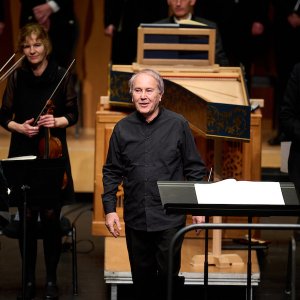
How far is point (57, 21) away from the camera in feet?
28.6

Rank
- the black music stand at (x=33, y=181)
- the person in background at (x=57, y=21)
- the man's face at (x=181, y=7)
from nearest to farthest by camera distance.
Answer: the black music stand at (x=33, y=181) → the man's face at (x=181, y=7) → the person in background at (x=57, y=21)

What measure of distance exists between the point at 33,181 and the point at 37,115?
0.65 meters

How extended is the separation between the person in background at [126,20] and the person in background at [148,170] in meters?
3.43

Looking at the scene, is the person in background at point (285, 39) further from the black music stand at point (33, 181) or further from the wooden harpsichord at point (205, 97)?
the black music stand at point (33, 181)

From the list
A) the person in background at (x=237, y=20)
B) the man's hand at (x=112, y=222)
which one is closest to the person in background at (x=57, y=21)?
the person in background at (x=237, y=20)

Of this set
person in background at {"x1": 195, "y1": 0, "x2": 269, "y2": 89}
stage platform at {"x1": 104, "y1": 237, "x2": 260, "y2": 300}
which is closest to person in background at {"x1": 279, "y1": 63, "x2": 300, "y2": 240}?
stage platform at {"x1": 104, "y1": 237, "x2": 260, "y2": 300}

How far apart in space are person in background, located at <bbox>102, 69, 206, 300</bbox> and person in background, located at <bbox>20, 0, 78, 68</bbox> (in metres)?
3.65

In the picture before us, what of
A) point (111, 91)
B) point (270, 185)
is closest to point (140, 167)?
point (270, 185)

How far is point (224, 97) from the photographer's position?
6094mm

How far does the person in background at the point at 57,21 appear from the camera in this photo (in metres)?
8.54

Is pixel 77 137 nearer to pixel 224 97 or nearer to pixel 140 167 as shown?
pixel 224 97

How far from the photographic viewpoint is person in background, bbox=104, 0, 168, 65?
8453 mm

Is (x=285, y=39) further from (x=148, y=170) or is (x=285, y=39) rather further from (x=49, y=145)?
(x=148, y=170)

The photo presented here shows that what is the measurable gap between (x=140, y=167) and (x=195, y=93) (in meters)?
1.05
